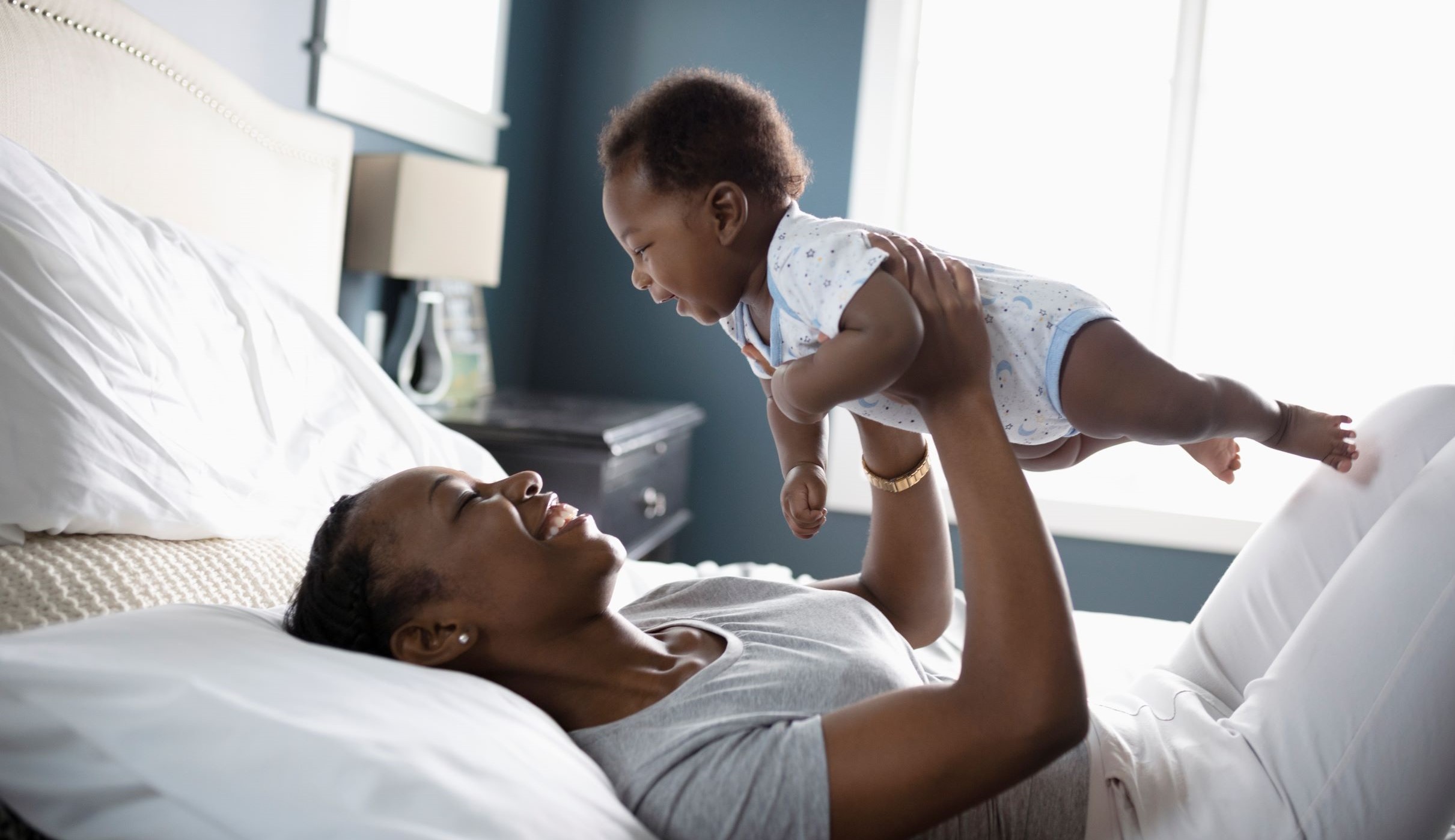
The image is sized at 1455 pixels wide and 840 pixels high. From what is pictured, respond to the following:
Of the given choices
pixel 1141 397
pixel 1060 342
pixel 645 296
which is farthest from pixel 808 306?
pixel 645 296

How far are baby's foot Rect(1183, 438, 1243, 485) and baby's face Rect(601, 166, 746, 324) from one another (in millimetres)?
650

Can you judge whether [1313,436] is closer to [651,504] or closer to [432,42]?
[651,504]

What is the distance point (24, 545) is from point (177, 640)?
1.20 ft

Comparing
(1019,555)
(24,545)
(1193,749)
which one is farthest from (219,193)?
(1193,749)

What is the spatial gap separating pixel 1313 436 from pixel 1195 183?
245 cm

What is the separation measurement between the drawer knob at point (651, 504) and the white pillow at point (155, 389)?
39.0 inches

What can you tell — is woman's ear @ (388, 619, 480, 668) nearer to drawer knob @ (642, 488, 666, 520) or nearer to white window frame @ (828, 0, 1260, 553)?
drawer knob @ (642, 488, 666, 520)

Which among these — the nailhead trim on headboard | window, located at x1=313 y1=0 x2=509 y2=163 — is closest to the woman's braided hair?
the nailhead trim on headboard

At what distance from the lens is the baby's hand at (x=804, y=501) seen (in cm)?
127

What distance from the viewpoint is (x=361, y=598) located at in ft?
3.01

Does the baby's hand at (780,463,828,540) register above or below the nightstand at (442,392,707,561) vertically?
above

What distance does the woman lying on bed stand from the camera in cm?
79

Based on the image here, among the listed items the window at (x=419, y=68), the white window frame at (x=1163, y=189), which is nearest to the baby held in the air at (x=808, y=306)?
the window at (x=419, y=68)

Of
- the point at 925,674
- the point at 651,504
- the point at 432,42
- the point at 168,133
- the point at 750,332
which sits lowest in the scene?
the point at 651,504
